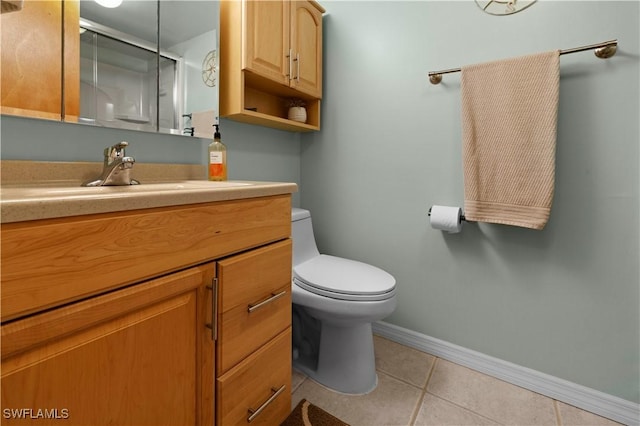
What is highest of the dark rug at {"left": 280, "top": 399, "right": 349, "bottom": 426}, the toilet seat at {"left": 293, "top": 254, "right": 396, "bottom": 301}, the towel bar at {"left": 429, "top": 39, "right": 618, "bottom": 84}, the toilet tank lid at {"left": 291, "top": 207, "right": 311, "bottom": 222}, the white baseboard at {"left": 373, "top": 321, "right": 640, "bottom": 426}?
the towel bar at {"left": 429, "top": 39, "right": 618, "bottom": 84}

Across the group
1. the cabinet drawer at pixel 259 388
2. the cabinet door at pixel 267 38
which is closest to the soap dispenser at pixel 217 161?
the cabinet door at pixel 267 38

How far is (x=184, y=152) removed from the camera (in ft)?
4.50

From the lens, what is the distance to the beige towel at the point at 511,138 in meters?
1.20

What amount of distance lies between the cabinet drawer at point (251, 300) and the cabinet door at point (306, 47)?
101 centimetres

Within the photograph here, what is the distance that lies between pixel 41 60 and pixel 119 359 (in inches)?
36.8

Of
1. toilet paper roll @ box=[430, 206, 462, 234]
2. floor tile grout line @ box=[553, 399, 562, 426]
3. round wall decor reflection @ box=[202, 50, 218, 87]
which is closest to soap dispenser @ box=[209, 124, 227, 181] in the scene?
round wall decor reflection @ box=[202, 50, 218, 87]

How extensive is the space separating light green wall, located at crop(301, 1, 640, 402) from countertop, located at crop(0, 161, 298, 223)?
820 mm

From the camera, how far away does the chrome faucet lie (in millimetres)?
941

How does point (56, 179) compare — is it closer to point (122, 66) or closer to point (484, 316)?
point (122, 66)

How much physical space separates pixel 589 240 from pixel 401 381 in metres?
0.97

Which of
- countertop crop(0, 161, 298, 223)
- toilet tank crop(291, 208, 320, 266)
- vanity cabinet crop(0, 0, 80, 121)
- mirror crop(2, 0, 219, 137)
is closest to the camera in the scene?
countertop crop(0, 161, 298, 223)

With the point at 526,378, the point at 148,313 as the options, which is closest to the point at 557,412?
the point at 526,378

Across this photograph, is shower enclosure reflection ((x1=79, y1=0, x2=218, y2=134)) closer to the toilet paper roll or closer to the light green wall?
the light green wall

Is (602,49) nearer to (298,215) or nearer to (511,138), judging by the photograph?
(511,138)
